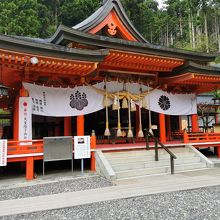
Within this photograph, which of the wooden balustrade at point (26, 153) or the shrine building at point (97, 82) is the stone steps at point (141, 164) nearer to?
the shrine building at point (97, 82)

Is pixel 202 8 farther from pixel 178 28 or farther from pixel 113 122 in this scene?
pixel 113 122

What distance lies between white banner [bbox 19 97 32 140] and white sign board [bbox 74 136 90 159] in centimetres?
183

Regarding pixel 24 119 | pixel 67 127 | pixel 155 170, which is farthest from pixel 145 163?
pixel 24 119

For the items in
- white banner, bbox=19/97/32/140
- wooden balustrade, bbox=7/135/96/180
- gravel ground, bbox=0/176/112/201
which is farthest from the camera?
white banner, bbox=19/97/32/140

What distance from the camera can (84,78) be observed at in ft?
33.9

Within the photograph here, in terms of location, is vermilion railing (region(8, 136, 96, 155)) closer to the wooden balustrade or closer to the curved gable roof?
the wooden balustrade

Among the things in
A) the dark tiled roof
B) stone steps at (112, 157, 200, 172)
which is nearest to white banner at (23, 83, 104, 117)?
the dark tiled roof

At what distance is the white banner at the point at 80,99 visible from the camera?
9.54 meters

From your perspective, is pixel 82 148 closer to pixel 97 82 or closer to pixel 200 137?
pixel 97 82

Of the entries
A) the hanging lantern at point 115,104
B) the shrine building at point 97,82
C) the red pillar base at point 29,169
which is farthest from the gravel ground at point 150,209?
the hanging lantern at point 115,104

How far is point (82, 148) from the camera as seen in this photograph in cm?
884

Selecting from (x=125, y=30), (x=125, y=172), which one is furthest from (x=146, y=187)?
(x=125, y=30)

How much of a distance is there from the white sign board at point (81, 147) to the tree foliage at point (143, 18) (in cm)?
3178

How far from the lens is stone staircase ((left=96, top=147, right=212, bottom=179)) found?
336 inches
